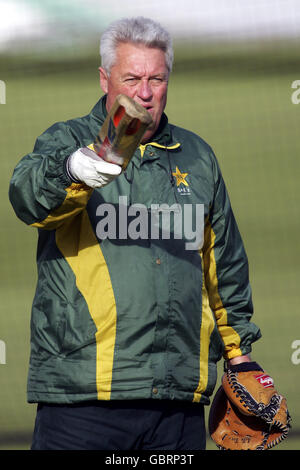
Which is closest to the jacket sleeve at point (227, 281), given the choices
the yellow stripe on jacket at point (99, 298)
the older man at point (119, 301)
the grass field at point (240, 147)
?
the older man at point (119, 301)

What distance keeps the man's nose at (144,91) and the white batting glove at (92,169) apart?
0.27 meters

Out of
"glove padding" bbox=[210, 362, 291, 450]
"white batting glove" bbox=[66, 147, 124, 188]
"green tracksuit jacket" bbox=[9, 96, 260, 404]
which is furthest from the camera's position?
"glove padding" bbox=[210, 362, 291, 450]

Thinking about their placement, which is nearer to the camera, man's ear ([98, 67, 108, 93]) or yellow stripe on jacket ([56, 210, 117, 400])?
yellow stripe on jacket ([56, 210, 117, 400])

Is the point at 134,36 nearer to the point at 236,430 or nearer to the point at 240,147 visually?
the point at 236,430

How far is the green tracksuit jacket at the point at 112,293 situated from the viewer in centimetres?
191

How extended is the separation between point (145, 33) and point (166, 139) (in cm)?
27

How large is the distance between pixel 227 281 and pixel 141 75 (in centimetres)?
60

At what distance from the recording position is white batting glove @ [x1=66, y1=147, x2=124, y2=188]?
1.76 meters

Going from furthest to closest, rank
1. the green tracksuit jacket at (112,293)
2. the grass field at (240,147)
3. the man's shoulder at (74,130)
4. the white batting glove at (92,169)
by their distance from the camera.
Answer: the grass field at (240,147) → the man's shoulder at (74,130) → the green tracksuit jacket at (112,293) → the white batting glove at (92,169)

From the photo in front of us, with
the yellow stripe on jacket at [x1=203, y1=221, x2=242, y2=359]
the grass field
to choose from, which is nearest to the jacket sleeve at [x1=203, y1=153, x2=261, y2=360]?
the yellow stripe on jacket at [x1=203, y1=221, x2=242, y2=359]

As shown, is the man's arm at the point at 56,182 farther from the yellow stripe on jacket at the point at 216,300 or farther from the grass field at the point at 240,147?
the grass field at the point at 240,147

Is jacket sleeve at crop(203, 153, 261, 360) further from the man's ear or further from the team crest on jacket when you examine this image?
the man's ear

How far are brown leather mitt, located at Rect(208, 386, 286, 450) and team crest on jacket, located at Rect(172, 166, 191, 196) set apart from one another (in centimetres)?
60

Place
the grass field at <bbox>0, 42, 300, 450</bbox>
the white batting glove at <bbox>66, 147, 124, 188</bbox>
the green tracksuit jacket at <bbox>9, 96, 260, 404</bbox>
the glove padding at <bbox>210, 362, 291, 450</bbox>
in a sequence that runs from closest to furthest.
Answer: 1. the white batting glove at <bbox>66, 147, 124, 188</bbox>
2. the green tracksuit jacket at <bbox>9, 96, 260, 404</bbox>
3. the glove padding at <bbox>210, 362, 291, 450</bbox>
4. the grass field at <bbox>0, 42, 300, 450</bbox>
